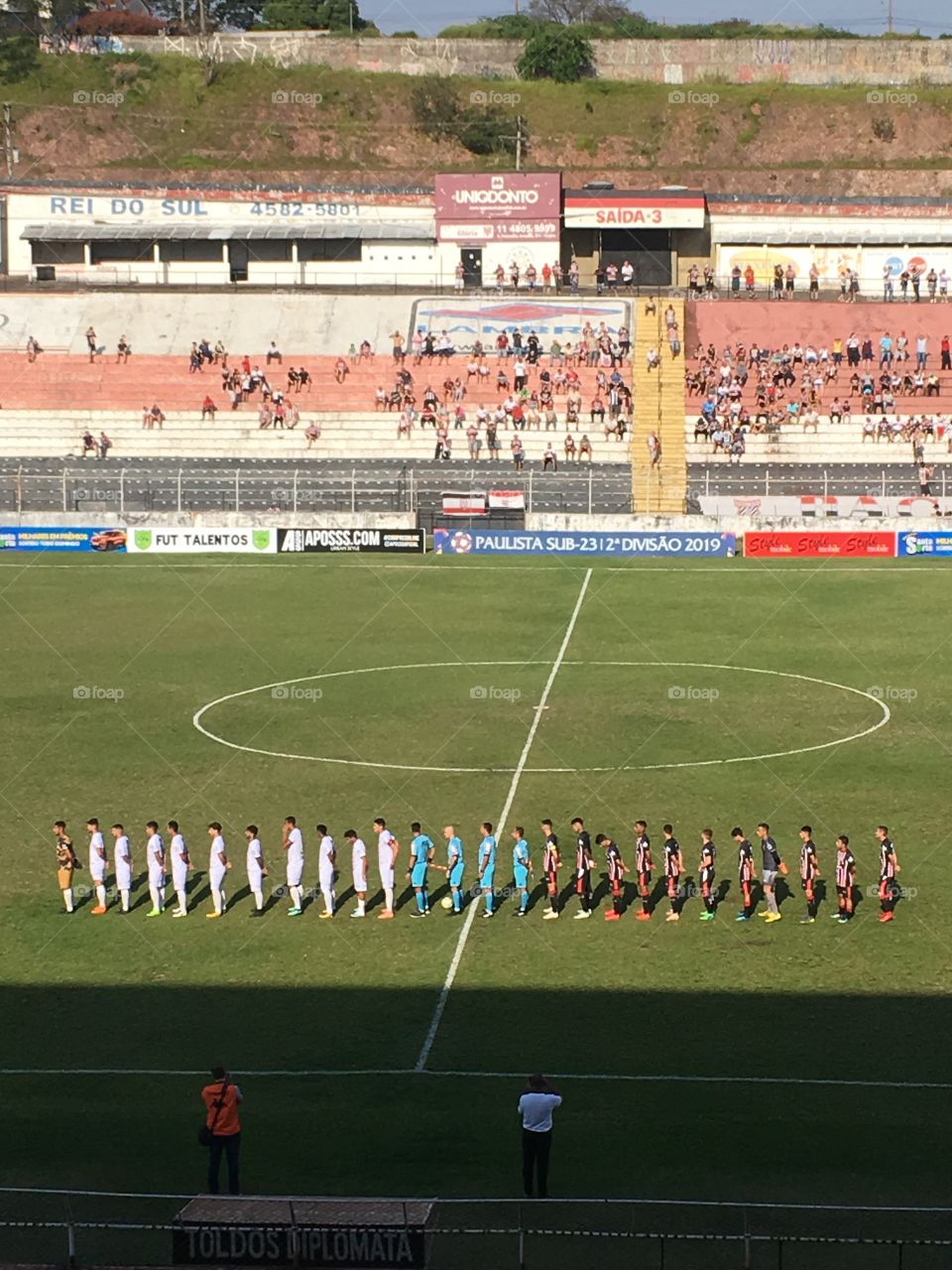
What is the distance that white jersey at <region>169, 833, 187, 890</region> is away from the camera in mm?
27391

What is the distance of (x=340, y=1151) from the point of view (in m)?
19.0

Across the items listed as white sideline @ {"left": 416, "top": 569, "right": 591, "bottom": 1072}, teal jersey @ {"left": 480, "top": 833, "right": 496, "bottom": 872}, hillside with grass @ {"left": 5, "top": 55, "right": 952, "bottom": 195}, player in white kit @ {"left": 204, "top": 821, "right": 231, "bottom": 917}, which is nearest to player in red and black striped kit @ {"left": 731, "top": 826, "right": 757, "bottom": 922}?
teal jersey @ {"left": 480, "top": 833, "right": 496, "bottom": 872}

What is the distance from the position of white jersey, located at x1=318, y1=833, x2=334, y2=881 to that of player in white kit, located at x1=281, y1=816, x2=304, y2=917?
360 millimetres

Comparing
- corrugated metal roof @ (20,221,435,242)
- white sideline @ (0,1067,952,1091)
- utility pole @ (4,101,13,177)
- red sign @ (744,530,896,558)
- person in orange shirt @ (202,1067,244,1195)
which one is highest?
utility pole @ (4,101,13,177)

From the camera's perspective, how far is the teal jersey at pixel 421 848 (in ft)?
89.5

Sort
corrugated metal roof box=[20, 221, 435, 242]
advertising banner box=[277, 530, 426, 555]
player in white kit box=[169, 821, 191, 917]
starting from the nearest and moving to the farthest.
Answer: player in white kit box=[169, 821, 191, 917] → advertising banner box=[277, 530, 426, 555] → corrugated metal roof box=[20, 221, 435, 242]

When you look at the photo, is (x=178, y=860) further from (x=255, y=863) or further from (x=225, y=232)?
(x=225, y=232)

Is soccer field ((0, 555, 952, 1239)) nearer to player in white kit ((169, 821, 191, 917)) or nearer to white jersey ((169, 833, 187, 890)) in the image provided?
player in white kit ((169, 821, 191, 917))

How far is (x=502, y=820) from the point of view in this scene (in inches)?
1233

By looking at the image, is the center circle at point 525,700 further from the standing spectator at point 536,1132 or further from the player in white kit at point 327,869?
the standing spectator at point 536,1132

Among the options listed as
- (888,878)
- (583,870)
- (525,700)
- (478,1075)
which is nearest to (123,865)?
(583,870)

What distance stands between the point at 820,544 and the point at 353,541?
15.3 metres

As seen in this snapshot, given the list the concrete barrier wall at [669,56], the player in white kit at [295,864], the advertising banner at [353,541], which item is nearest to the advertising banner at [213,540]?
the advertising banner at [353,541]

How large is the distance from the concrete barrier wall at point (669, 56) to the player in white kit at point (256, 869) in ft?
A: 330
